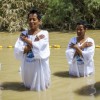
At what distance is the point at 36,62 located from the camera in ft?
22.0

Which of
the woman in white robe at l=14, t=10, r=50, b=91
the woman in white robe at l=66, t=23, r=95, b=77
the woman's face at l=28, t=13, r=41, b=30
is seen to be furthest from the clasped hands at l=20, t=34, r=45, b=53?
the woman in white robe at l=66, t=23, r=95, b=77

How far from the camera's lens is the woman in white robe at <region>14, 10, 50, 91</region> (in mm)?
6598

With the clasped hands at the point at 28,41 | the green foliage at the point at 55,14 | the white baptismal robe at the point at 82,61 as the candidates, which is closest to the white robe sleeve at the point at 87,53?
the white baptismal robe at the point at 82,61

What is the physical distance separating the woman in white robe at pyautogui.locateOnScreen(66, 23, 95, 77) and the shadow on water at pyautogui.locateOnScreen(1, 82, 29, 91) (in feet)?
4.09

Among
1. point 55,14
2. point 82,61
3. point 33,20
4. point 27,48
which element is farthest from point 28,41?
point 55,14

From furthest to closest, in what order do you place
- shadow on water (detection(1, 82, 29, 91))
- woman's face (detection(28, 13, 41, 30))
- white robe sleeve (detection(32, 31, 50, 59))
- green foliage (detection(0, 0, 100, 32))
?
1. green foliage (detection(0, 0, 100, 32))
2. shadow on water (detection(1, 82, 29, 91))
3. woman's face (detection(28, 13, 41, 30))
4. white robe sleeve (detection(32, 31, 50, 59))

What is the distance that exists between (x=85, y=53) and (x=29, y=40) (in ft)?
4.94

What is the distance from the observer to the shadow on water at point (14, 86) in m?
6.91

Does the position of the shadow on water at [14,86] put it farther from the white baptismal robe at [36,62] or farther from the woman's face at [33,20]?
the woman's face at [33,20]

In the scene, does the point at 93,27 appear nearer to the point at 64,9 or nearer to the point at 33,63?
the point at 64,9

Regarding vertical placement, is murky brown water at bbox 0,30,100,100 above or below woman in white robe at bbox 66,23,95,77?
below

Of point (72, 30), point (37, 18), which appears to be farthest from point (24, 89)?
point (72, 30)

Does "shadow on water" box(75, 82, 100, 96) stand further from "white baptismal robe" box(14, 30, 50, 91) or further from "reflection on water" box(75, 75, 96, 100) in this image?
"white baptismal robe" box(14, 30, 50, 91)

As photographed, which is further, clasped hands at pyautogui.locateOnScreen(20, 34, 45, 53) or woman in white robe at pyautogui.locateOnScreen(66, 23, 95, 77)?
woman in white robe at pyautogui.locateOnScreen(66, 23, 95, 77)
